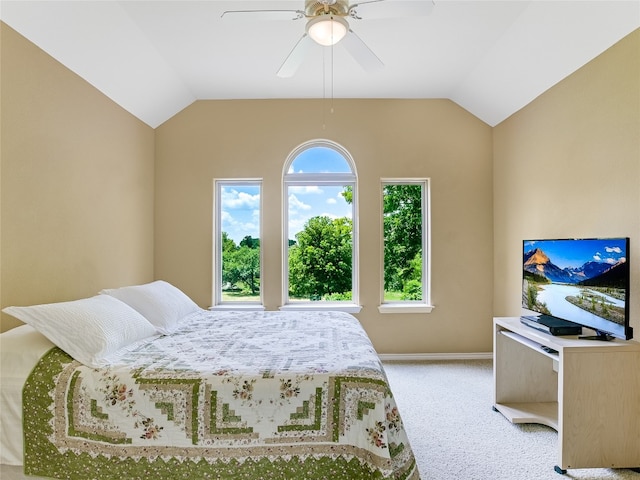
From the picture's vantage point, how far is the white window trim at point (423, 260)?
3.90m

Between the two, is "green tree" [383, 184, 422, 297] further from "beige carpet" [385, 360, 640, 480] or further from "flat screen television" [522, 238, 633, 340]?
"flat screen television" [522, 238, 633, 340]

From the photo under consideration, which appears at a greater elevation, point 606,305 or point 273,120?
point 273,120

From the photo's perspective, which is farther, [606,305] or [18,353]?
[606,305]

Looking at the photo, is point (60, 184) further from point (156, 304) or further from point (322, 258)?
point (322, 258)

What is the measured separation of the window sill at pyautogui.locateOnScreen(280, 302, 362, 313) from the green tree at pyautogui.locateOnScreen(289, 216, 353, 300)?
0.12 m

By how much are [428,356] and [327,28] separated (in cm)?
325

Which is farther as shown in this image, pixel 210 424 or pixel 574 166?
pixel 574 166

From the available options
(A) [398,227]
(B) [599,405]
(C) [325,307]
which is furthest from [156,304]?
(B) [599,405]

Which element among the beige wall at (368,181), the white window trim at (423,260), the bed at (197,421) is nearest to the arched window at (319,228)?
the beige wall at (368,181)

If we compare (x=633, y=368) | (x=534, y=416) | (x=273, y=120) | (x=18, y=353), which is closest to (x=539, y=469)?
(x=534, y=416)

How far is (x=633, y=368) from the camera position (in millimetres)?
2002

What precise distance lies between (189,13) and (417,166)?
2516 millimetres

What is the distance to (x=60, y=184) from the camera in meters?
2.47

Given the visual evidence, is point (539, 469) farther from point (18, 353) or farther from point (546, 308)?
point (18, 353)
